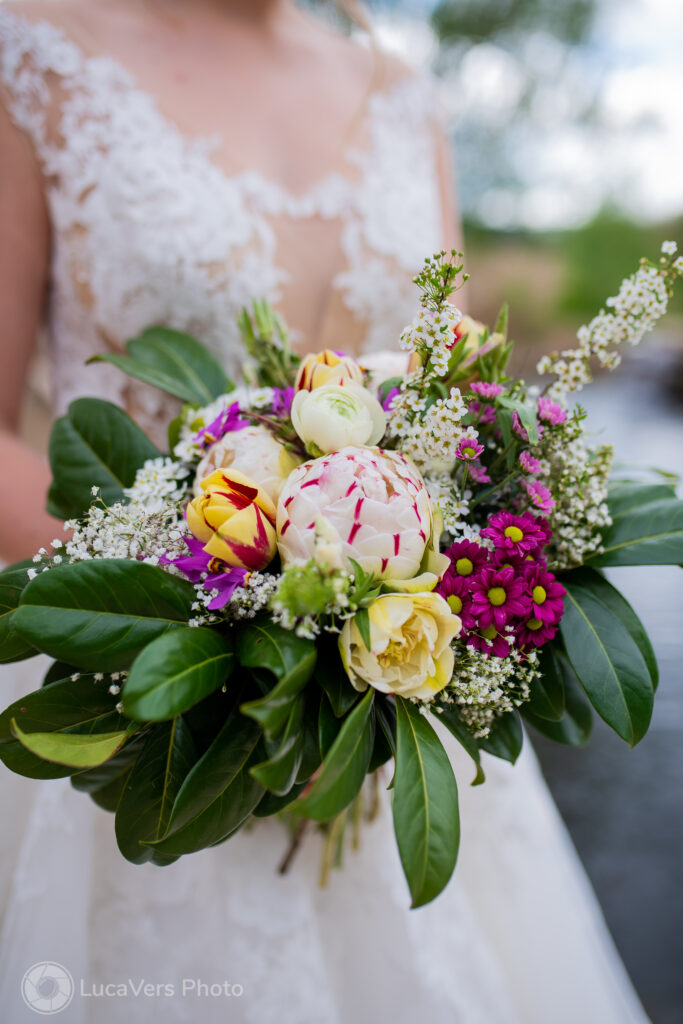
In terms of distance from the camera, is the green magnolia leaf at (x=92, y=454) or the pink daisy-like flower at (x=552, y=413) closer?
the pink daisy-like flower at (x=552, y=413)

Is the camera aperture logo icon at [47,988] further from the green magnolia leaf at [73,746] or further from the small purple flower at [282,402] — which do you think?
the small purple flower at [282,402]

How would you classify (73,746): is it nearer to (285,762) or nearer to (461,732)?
(285,762)

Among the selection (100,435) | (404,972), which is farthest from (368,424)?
(404,972)

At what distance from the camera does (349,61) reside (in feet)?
4.09

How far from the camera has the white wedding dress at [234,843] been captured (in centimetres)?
74

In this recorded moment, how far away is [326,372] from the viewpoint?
1.72ft

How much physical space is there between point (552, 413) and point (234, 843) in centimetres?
69

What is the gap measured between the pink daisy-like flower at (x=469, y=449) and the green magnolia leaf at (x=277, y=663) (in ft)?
0.60

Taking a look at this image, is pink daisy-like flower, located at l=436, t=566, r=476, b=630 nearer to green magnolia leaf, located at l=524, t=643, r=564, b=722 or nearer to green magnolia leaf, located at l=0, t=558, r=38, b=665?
green magnolia leaf, located at l=524, t=643, r=564, b=722

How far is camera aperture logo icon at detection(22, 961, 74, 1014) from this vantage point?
2.23 feet

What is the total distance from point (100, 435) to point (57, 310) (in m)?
0.53

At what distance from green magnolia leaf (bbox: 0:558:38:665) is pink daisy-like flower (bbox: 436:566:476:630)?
0.31 metres

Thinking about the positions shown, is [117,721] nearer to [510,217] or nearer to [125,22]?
[125,22]

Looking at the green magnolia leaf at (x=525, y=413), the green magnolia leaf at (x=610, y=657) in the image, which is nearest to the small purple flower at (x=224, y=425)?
the green magnolia leaf at (x=525, y=413)
